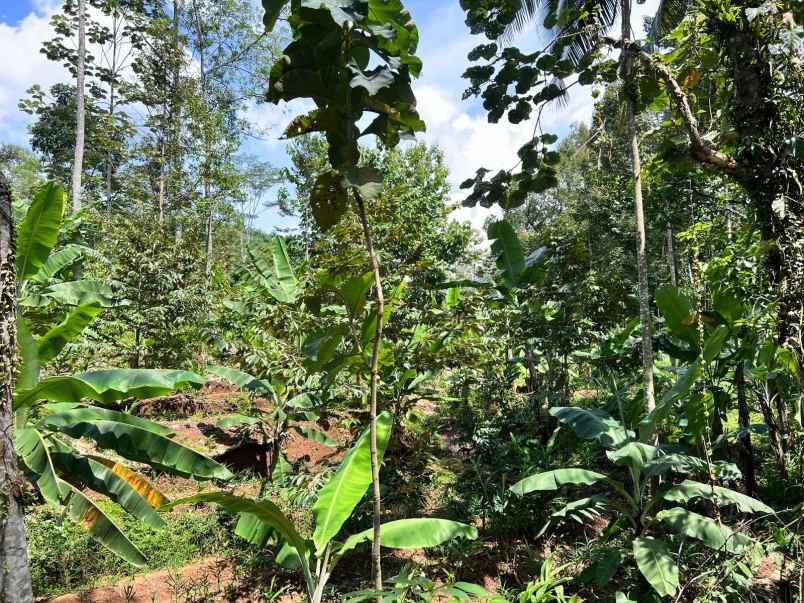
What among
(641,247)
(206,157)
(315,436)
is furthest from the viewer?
(206,157)

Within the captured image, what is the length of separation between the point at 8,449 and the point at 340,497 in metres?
2.03

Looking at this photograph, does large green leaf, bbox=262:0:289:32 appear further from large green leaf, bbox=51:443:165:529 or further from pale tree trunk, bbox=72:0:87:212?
pale tree trunk, bbox=72:0:87:212

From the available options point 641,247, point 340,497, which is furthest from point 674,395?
point 340,497

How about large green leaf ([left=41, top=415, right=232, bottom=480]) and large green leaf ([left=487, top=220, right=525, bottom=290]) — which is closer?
large green leaf ([left=41, top=415, right=232, bottom=480])

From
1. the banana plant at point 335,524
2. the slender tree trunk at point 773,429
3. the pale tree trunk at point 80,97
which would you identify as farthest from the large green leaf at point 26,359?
the pale tree trunk at point 80,97

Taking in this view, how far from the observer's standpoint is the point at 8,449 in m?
2.56

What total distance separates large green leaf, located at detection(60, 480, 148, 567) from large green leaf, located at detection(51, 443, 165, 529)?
0.39 feet

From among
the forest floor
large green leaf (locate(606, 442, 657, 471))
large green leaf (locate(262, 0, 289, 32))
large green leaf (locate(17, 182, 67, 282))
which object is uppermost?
large green leaf (locate(262, 0, 289, 32))

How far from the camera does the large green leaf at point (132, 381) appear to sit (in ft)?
11.4

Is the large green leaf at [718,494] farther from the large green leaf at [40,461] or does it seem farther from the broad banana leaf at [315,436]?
the large green leaf at [40,461]

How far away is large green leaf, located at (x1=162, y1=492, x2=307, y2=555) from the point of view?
2720 mm

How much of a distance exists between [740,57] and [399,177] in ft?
48.9

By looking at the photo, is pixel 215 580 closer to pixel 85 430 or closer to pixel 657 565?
pixel 85 430

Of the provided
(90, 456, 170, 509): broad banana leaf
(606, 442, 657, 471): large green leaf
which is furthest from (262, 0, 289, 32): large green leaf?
(606, 442, 657, 471): large green leaf
